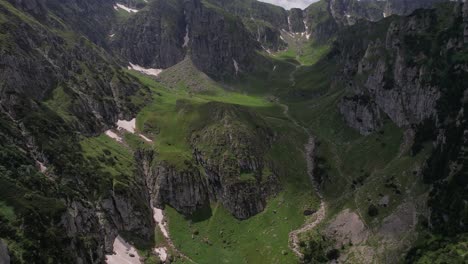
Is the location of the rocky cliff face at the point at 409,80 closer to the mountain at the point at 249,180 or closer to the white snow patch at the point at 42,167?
the mountain at the point at 249,180

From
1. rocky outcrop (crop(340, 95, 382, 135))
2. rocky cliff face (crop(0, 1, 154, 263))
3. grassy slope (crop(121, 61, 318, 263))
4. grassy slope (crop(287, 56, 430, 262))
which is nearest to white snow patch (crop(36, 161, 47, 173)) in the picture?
rocky cliff face (crop(0, 1, 154, 263))

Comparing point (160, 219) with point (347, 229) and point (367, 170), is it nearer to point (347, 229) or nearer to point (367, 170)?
point (347, 229)

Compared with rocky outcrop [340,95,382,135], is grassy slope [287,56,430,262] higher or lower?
lower

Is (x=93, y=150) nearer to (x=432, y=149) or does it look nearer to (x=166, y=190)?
(x=166, y=190)

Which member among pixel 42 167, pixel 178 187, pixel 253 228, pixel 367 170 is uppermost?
pixel 367 170

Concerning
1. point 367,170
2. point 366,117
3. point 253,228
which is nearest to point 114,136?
point 253,228

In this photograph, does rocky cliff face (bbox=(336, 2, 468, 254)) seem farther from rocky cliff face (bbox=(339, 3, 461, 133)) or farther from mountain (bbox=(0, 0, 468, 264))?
mountain (bbox=(0, 0, 468, 264))

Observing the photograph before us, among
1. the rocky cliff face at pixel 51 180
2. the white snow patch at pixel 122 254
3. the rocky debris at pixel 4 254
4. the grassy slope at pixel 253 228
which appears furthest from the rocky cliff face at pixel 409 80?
the rocky debris at pixel 4 254
